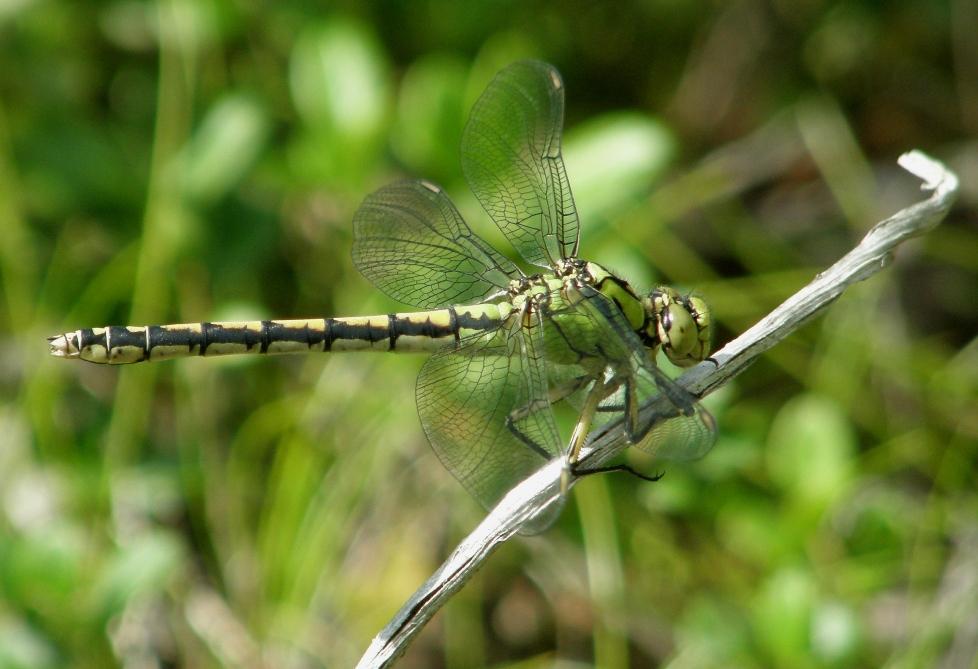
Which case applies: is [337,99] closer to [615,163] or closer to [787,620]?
[615,163]

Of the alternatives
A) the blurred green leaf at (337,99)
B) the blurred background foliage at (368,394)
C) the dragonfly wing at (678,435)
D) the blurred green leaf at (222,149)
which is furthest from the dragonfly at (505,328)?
the blurred green leaf at (222,149)

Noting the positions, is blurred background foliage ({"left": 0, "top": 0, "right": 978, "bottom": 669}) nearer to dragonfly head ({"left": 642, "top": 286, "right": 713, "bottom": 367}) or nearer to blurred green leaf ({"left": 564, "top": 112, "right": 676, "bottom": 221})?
blurred green leaf ({"left": 564, "top": 112, "right": 676, "bottom": 221})

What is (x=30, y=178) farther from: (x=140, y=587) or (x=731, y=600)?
(x=731, y=600)

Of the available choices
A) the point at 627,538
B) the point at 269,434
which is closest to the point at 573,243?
the point at 627,538

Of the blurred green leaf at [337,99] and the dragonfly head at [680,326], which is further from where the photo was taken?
the blurred green leaf at [337,99]

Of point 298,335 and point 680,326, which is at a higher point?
point 298,335

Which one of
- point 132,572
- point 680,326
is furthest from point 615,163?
point 132,572

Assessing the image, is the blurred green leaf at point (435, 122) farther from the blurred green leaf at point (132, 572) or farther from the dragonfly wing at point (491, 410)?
the blurred green leaf at point (132, 572)
